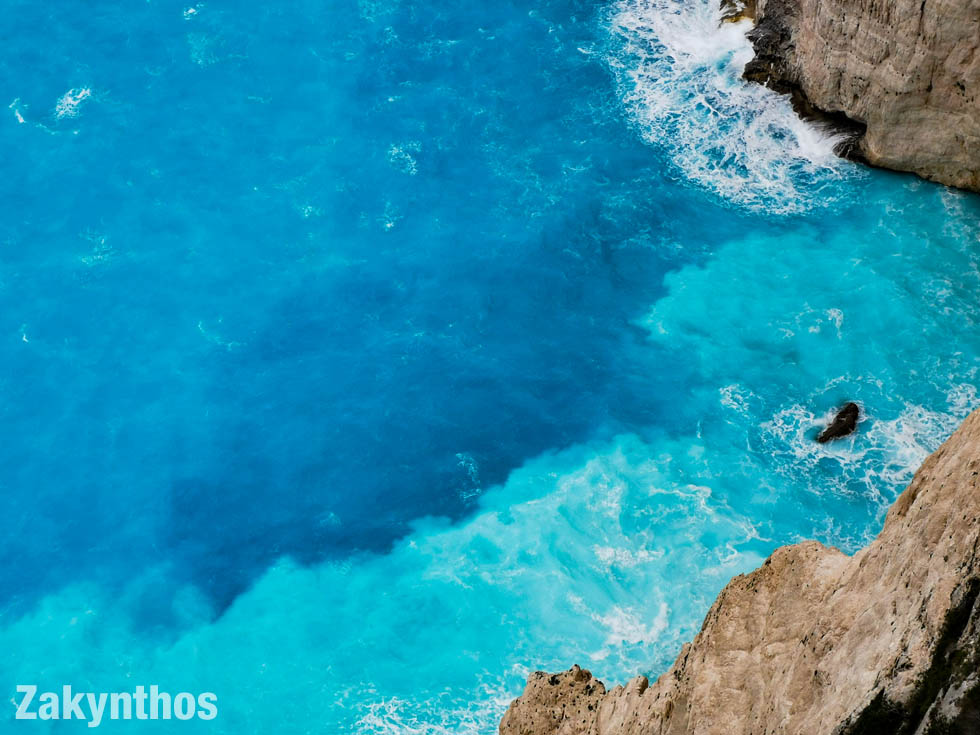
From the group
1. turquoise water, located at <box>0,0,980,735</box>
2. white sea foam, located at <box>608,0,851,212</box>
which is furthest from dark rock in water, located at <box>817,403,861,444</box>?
white sea foam, located at <box>608,0,851,212</box>

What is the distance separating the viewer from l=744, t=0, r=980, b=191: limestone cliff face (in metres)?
57.5

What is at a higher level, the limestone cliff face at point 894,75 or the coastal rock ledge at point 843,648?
the limestone cliff face at point 894,75

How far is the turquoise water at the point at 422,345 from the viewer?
51.3 m

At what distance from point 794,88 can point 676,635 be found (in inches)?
1338

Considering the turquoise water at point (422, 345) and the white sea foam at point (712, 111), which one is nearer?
the turquoise water at point (422, 345)

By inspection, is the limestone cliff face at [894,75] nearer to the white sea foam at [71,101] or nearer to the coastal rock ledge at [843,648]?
the coastal rock ledge at [843,648]

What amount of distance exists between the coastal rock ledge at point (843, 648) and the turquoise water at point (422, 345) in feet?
41.9

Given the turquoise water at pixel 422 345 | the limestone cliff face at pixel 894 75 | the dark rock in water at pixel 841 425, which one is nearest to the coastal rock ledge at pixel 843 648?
the turquoise water at pixel 422 345

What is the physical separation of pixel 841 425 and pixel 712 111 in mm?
22265

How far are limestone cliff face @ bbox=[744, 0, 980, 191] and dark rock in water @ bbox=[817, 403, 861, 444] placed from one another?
15977 millimetres

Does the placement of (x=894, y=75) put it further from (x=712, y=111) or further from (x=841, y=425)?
(x=841, y=425)

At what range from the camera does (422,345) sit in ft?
198

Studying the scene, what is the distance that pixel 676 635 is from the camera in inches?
1929

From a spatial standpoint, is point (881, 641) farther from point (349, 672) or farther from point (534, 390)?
point (534, 390)
